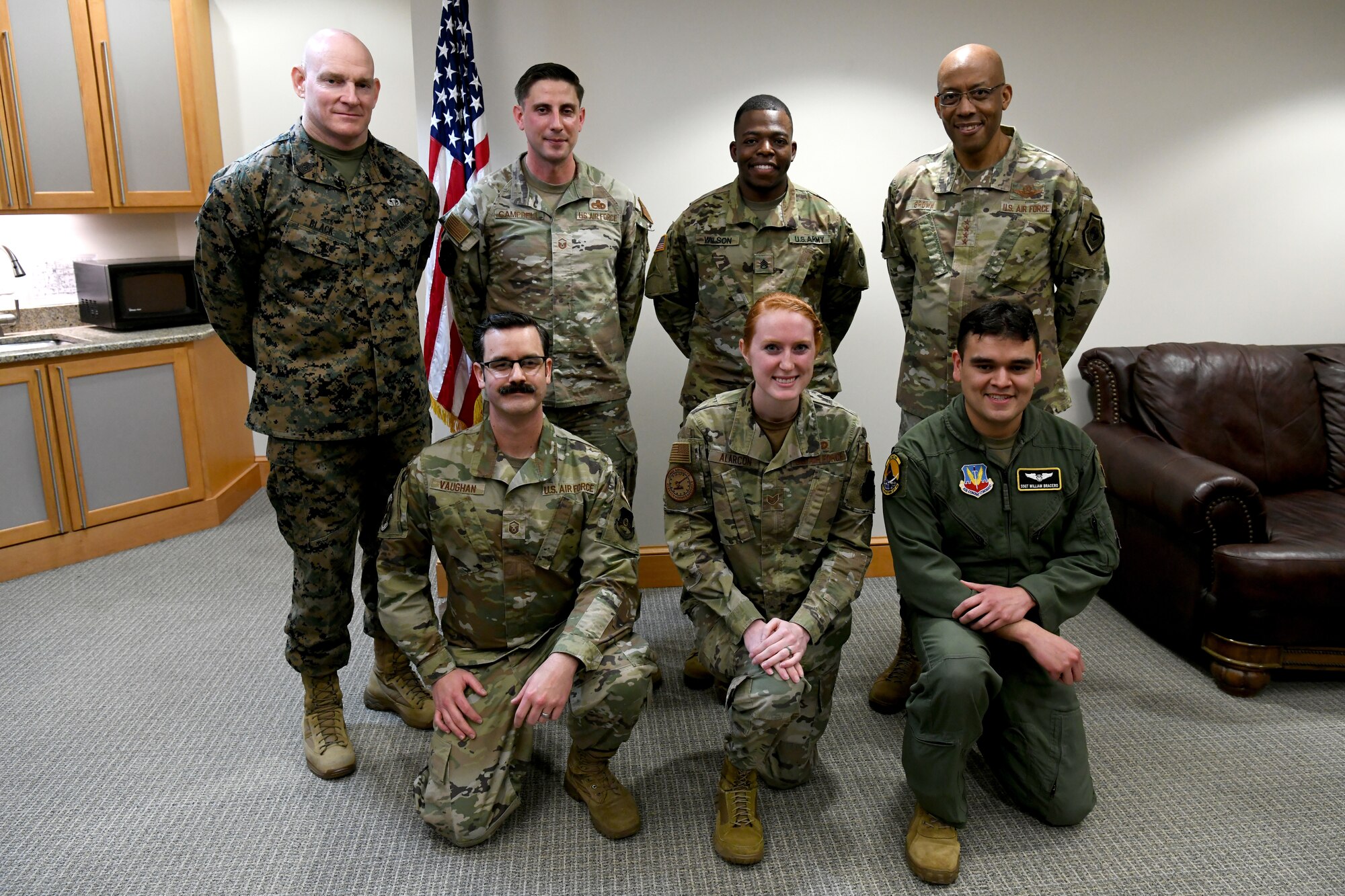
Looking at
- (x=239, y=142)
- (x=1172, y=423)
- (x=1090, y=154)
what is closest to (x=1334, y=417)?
(x=1172, y=423)

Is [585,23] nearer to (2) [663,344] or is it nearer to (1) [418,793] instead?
(2) [663,344]

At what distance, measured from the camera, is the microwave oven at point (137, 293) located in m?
4.25

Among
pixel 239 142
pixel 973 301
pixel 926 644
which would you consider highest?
pixel 239 142

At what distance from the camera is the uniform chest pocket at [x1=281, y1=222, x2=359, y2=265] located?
7.62ft

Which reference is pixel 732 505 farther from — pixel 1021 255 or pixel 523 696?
pixel 1021 255

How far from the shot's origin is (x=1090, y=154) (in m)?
3.62

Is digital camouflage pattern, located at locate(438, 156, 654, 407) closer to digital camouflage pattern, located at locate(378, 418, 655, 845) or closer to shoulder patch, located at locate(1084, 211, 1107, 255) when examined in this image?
digital camouflage pattern, located at locate(378, 418, 655, 845)

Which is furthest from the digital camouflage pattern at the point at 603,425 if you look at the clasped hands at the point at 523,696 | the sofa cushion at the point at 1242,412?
the sofa cushion at the point at 1242,412

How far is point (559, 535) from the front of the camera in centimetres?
227

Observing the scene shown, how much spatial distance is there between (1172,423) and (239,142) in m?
4.42

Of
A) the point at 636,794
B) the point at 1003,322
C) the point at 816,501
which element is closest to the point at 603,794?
the point at 636,794

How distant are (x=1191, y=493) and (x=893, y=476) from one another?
1.13 m

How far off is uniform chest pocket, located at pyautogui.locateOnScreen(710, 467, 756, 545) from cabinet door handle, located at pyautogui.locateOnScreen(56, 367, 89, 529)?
9.89 ft

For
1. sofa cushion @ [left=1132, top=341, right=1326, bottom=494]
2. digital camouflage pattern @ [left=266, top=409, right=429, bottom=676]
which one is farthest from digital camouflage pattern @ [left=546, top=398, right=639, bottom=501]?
sofa cushion @ [left=1132, top=341, right=1326, bottom=494]
